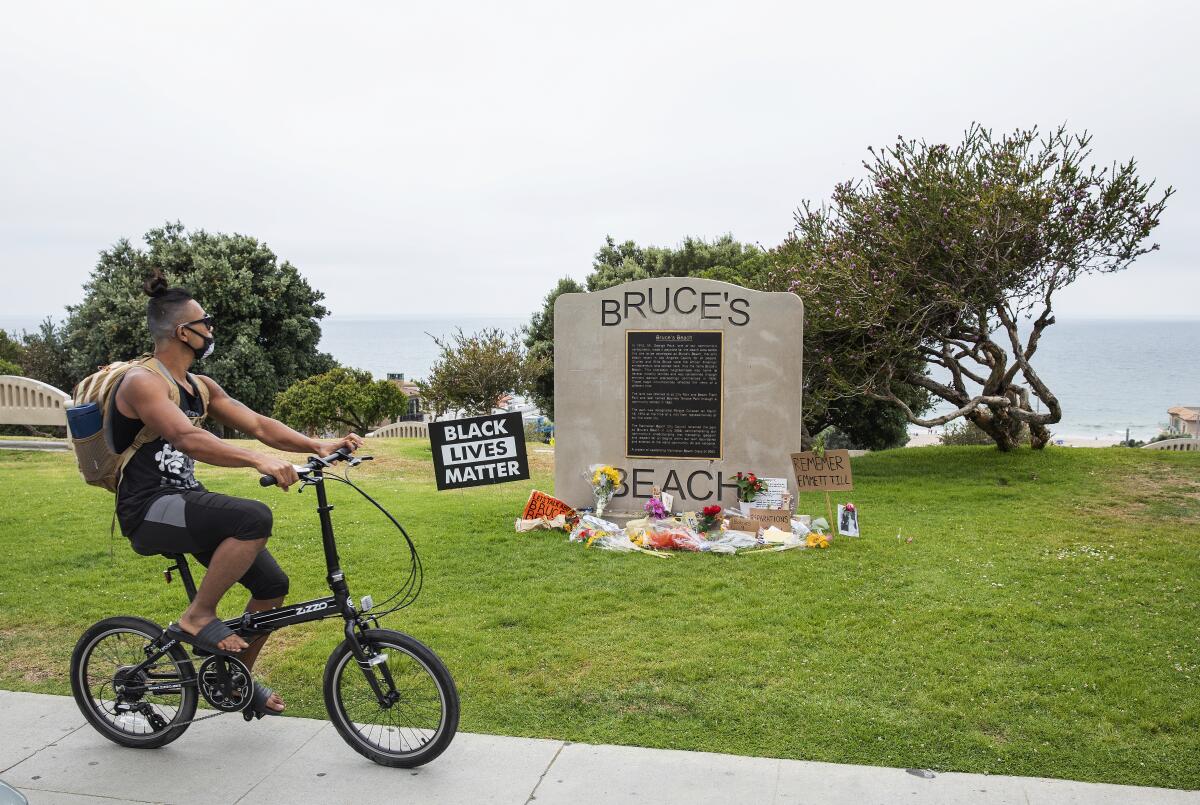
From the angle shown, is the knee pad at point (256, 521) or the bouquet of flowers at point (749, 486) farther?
the bouquet of flowers at point (749, 486)

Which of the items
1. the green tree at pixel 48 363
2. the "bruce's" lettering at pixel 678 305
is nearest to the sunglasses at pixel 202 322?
the "bruce's" lettering at pixel 678 305

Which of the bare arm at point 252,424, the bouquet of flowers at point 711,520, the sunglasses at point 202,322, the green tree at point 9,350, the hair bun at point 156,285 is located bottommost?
the bouquet of flowers at point 711,520

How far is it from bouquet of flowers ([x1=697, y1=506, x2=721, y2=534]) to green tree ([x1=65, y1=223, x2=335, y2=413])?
26.8 metres

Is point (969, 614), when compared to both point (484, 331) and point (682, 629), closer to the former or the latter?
point (682, 629)

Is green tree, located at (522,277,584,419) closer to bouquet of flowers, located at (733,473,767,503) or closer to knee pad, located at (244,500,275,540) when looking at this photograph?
bouquet of flowers, located at (733,473,767,503)

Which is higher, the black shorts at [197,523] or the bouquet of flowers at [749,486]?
the black shorts at [197,523]

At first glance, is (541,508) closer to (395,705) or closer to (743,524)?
(743,524)

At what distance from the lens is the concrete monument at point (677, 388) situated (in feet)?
33.8

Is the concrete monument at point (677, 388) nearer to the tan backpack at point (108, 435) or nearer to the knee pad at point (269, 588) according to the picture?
the knee pad at point (269, 588)

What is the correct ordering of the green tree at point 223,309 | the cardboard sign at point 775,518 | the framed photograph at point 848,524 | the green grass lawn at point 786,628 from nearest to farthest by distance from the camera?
the green grass lawn at point 786,628
the framed photograph at point 848,524
the cardboard sign at point 775,518
the green tree at point 223,309

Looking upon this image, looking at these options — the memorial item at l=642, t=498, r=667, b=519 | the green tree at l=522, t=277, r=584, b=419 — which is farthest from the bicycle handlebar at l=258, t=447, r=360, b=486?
the green tree at l=522, t=277, r=584, b=419

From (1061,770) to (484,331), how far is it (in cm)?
2878

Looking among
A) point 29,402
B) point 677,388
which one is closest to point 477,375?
point 29,402

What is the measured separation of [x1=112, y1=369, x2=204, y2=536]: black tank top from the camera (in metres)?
4.23
